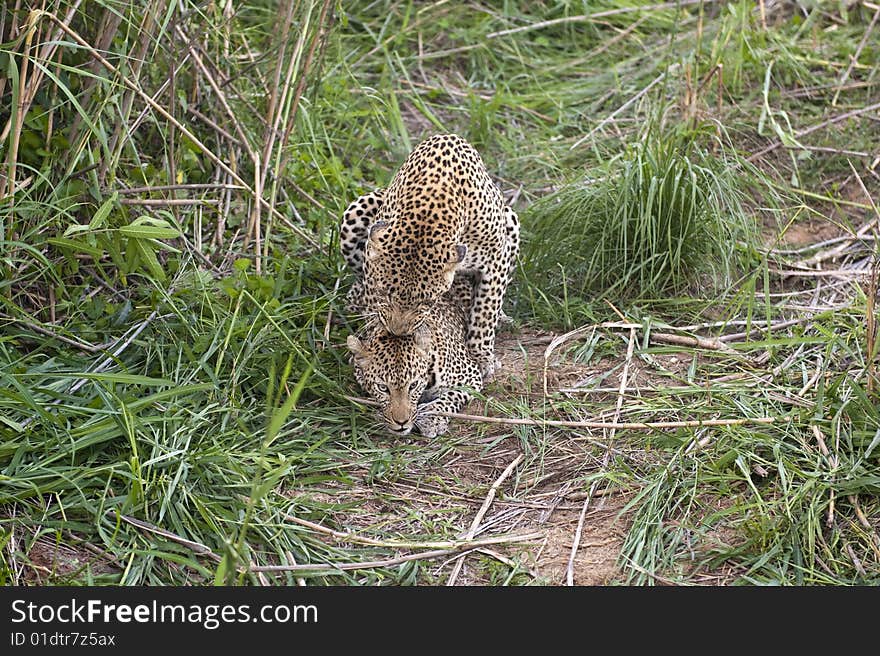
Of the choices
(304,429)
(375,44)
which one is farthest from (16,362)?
(375,44)

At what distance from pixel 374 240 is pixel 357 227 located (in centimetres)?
59

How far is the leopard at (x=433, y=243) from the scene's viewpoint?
5.91 meters

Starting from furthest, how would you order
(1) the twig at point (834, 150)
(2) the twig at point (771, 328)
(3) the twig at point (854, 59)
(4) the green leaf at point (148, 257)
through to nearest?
(3) the twig at point (854, 59)
(1) the twig at point (834, 150)
(2) the twig at point (771, 328)
(4) the green leaf at point (148, 257)

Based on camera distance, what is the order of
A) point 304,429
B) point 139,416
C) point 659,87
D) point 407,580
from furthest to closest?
point 659,87, point 304,429, point 139,416, point 407,580

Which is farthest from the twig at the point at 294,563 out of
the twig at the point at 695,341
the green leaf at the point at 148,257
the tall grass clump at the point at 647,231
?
→ the twig at the point at 695,341

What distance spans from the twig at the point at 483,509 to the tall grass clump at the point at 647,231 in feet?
4.34

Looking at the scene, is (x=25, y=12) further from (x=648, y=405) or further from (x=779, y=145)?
(x=779, y=145)

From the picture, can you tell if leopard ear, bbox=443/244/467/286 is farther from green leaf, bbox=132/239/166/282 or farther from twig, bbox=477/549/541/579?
twig, bbox=477/549/541/579

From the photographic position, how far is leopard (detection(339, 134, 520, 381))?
233 inches

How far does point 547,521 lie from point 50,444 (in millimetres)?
2182

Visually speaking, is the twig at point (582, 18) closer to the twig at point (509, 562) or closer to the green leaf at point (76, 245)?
the green leaf at point (76, 245)

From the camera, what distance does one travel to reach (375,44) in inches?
359

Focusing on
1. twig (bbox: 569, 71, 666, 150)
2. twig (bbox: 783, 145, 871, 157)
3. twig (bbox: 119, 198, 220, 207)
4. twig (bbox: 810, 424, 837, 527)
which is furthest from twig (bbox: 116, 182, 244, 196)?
twig (bbox: 783, 145, 871, 157)

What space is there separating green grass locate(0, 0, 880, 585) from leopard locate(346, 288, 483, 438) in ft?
0.39
